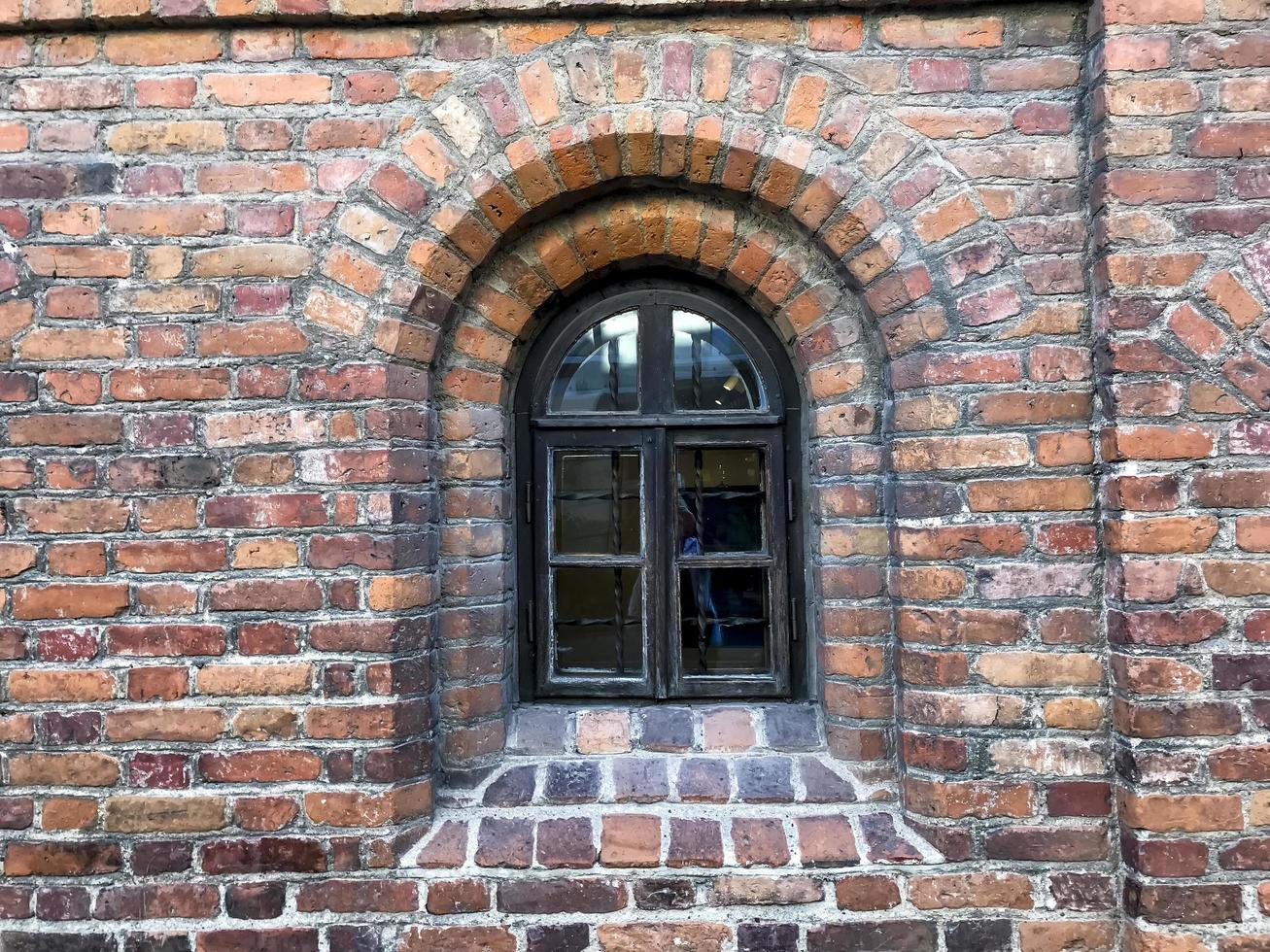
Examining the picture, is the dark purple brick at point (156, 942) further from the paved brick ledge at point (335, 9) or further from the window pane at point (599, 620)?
the paved brick ledge at point (335, 9)

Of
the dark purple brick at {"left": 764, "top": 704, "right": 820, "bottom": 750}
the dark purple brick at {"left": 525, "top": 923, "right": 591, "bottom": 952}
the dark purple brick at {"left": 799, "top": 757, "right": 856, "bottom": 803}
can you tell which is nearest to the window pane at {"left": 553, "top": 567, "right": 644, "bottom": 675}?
the dark purple brick at {"left": 764, "top": 704, "right": 820, "bottom": 750}

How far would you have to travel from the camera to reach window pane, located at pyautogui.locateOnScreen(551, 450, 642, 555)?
2100 millimetres

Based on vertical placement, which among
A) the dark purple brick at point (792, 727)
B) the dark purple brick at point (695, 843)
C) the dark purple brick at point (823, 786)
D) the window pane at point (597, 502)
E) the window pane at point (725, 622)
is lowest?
the dark purple brick at point (695, 843)

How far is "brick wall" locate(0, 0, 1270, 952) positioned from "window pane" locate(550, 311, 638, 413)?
0.37 meters

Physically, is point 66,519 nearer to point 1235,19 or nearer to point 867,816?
point 867,816

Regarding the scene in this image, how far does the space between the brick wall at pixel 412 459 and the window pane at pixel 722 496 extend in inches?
15.3

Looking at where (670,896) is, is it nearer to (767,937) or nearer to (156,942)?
(767,937)

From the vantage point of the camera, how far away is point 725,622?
210 cm

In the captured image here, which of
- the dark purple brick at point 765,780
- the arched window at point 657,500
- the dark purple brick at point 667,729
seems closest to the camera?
the dark purple brick at point 765,780

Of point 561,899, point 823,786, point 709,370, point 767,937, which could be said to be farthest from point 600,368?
point 767,937

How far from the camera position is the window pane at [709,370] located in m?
2.10

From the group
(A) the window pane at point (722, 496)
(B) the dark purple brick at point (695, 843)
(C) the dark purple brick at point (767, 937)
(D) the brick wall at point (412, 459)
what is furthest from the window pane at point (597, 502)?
(C) the dark purple brick at point (767, 937)

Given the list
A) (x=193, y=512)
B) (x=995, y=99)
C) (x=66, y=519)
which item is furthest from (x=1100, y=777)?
(x=66, y=519)

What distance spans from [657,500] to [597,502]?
0.53 ft
